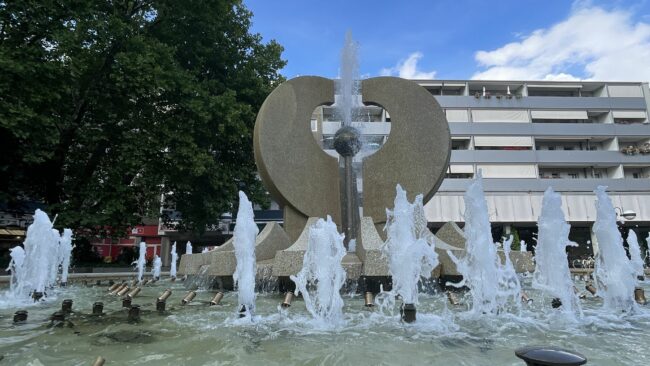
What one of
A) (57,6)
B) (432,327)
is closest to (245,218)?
(432,327)

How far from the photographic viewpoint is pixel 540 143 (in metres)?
33.3

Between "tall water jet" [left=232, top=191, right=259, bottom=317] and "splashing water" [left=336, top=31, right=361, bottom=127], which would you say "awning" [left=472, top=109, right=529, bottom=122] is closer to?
"splashing water" [left=336, top=31, right=361, bottom=127]

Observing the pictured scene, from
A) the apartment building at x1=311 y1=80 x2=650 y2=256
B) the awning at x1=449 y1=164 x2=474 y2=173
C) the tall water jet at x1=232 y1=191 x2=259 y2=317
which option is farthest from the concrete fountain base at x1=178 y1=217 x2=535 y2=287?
the awning at x1=449 y1=164 x2=474 y2=173

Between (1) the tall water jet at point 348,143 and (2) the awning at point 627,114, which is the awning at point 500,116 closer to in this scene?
(2) the awning at point 627,114

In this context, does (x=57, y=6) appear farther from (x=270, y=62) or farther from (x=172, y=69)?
(x=270, y=62)

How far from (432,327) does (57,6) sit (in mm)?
13555

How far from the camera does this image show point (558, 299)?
5.45m

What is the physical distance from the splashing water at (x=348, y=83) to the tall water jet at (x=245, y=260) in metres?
4.76

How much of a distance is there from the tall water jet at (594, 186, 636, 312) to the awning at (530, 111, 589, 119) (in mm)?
29644

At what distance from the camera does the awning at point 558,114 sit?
1300 inches

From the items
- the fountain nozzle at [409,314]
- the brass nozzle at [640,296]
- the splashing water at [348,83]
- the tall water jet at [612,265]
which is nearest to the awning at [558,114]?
the splashing water at [348,83]

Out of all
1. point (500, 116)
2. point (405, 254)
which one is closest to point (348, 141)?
point (405, 254)

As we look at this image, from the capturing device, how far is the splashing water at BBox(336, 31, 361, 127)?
10852mm

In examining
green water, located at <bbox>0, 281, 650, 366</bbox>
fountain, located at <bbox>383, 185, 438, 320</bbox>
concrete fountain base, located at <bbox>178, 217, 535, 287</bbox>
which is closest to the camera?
green water, located at <bbox>0, 281, 650, 366</bbox>
